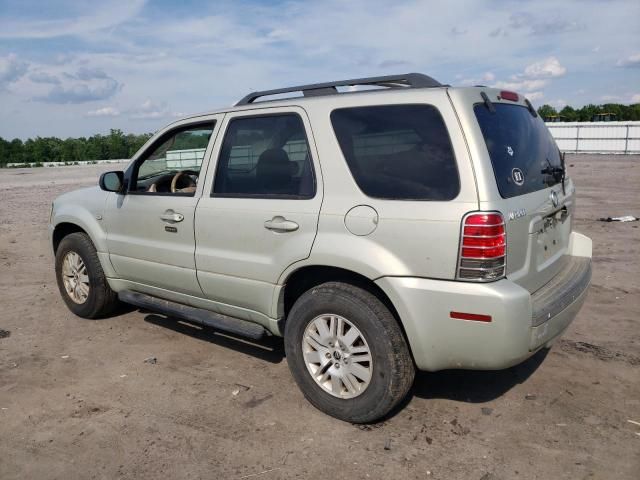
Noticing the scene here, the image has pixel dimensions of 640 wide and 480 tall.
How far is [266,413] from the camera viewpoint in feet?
12.1

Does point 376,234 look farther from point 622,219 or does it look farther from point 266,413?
point 622,219

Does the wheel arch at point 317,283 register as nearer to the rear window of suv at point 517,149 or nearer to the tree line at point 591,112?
the rear window of suv at point 517,149

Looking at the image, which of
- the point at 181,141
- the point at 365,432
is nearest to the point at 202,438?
the point at 365,432

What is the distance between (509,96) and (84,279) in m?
4.14

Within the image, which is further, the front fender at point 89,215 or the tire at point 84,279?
the tire at point 84,279

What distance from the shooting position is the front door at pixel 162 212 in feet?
14.4

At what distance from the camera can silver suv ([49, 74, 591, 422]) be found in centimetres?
306

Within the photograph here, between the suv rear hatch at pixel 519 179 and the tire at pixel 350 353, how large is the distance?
0.77m

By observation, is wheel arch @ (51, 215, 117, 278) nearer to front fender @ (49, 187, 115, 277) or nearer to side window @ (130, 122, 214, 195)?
front fender @ (49, 187, 115, 277)

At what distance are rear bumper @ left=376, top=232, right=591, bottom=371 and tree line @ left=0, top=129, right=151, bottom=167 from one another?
196 ft

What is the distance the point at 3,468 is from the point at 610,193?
15156 millimetres

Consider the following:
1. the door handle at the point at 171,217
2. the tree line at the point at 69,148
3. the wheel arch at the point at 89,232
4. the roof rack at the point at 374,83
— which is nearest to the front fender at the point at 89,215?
the wheel arch at the point at 89,232

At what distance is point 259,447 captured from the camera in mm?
3301

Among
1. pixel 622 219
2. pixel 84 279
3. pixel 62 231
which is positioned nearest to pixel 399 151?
pixel 84 279
